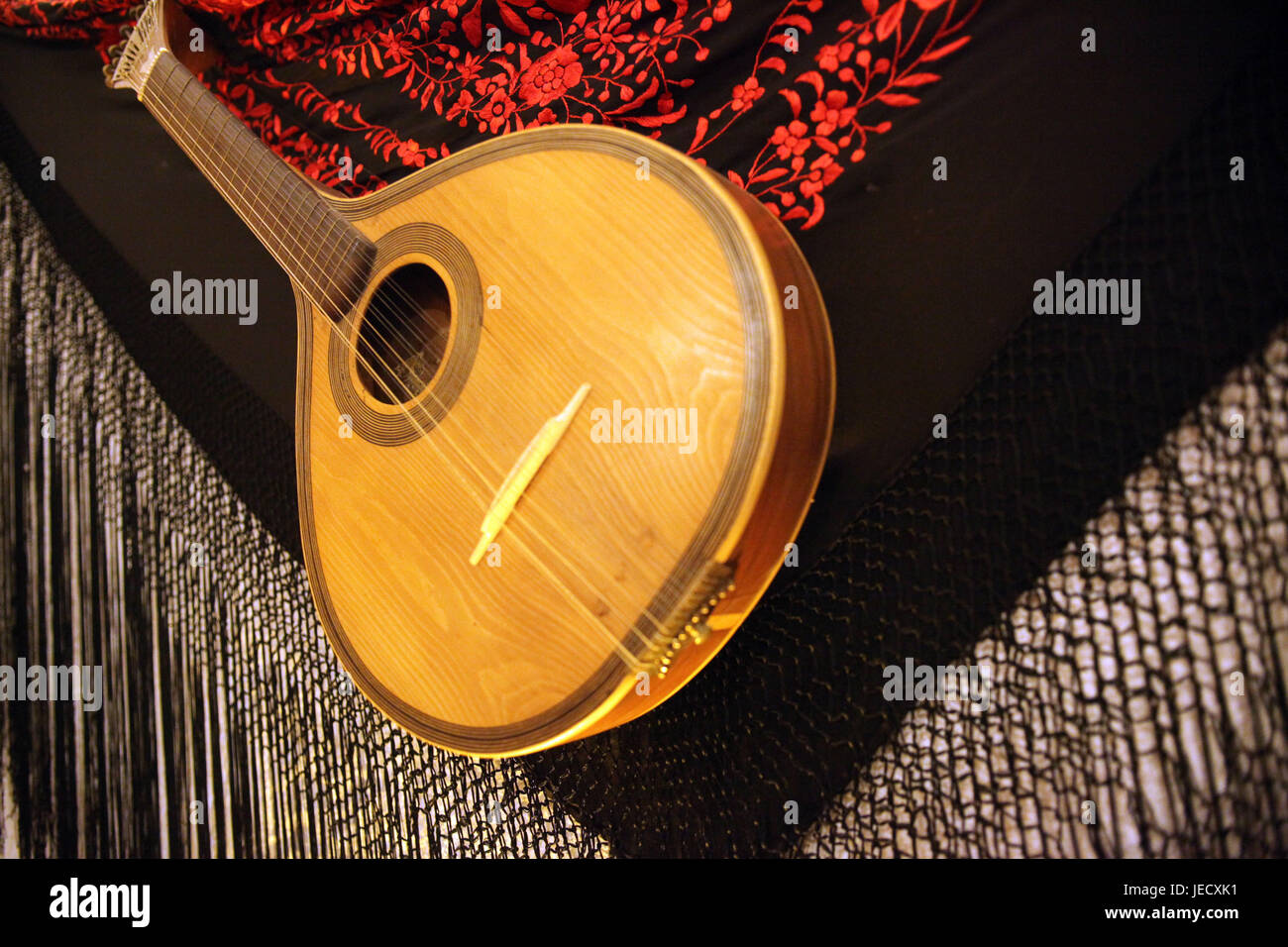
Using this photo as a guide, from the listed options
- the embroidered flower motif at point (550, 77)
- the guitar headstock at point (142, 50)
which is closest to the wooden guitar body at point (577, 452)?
the embroidered flower motif at point (550, 77)

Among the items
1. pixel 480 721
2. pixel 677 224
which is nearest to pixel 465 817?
pixel 480 721

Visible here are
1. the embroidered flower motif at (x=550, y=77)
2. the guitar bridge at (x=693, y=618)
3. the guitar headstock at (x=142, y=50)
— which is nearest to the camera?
the guitar bridge at (x=693, y=618)

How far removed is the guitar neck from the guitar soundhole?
43 millimetres

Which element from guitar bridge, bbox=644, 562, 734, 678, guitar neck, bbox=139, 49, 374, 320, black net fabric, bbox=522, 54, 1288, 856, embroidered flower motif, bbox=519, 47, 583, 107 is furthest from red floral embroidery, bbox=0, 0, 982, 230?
guitar bridge, bbox=644, 562, 734, 678

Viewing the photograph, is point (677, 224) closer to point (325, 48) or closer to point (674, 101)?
point (674, 101)

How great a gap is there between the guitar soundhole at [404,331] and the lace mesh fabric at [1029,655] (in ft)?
1.53

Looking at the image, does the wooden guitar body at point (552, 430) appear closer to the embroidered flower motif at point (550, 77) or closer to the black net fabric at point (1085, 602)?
the black net fabric at point (1085, 602)

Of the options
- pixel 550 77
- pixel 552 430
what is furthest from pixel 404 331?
pixel 550 77

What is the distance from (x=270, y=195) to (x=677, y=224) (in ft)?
2.02

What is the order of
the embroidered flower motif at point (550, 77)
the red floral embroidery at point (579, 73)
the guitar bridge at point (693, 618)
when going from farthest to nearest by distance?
the embroidered flower motif at point (550, 77), the red floral embroidery at point (579, 73), the guitar bridge at point (693, 618)

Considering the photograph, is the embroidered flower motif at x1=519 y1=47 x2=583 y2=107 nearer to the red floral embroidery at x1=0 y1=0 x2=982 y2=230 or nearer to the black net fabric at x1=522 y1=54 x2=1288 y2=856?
the red floral embroidery at x1=0 y1=0 x2=982 y2=230

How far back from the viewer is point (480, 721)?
2.61 ft

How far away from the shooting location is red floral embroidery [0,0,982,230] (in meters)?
0.91

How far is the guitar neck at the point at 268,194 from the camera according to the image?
3.20ft
